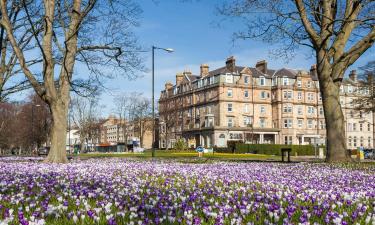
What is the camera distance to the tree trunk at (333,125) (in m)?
19.0

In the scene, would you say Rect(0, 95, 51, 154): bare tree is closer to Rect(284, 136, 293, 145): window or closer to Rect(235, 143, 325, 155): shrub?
Rect(235, 143, 325, 155): shrub

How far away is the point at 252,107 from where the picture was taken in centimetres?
9350

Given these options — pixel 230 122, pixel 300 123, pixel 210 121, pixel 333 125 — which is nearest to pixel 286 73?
pixel 300 123

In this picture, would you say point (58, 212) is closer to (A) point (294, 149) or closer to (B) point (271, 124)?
(A) point (294, 149)

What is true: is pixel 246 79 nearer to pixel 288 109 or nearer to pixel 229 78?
pixel 229 78

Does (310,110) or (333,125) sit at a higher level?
(310,110)

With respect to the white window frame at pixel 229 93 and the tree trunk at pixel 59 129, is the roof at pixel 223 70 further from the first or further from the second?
the tree trunk at pixel 59 129

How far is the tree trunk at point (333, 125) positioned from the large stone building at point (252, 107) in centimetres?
6645

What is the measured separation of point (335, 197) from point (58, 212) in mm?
4213

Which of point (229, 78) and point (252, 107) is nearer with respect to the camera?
point (229, 78)

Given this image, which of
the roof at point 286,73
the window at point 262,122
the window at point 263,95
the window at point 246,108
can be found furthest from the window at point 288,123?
the roof at point 286,73

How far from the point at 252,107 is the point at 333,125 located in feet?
245

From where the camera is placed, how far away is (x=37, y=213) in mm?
4586

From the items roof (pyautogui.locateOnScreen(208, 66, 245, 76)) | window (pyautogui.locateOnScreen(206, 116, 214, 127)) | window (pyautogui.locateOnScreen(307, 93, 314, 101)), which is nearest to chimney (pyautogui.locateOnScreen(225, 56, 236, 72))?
roof (pyautogui.locateOnScreen(208, 66, 245, 76))
